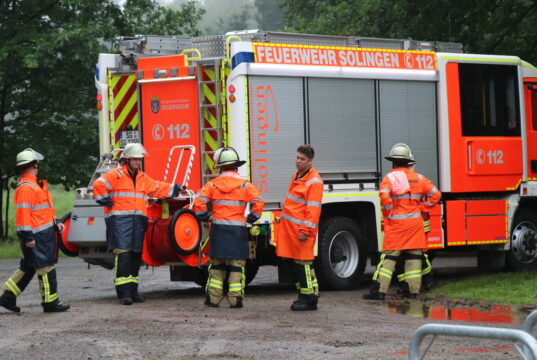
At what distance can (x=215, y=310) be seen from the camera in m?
11.0

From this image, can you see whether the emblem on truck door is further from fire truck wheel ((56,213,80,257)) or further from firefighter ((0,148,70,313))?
firefighter ((0,148,70,313))

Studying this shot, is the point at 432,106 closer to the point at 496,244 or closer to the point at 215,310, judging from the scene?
the point at 496,244

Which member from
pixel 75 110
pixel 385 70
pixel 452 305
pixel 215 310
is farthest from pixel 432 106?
pixel 75 110

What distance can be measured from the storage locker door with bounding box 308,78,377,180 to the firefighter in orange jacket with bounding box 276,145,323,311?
5.88ft

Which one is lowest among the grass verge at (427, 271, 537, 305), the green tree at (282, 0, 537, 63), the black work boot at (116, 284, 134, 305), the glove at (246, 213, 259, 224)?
the grass verge at (427, 271, 537, 305)

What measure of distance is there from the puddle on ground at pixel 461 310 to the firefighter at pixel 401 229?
0.28 metres

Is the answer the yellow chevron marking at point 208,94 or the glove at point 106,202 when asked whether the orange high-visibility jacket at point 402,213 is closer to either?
the yellow chevron marking at point 208,94

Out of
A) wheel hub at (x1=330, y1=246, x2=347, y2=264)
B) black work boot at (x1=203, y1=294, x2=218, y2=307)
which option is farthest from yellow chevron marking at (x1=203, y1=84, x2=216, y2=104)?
black work boot at (x1=203, y1=294, x2=218, y2=307)

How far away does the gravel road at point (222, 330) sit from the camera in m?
8.12

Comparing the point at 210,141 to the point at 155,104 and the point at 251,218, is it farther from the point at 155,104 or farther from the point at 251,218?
the point at 251,218

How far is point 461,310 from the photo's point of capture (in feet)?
36.3

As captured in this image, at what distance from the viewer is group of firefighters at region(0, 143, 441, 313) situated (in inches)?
431

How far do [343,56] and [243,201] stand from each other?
9.36ft

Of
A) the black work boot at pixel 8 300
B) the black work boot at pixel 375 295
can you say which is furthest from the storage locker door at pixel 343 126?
the black work boot at pixel 8 300
